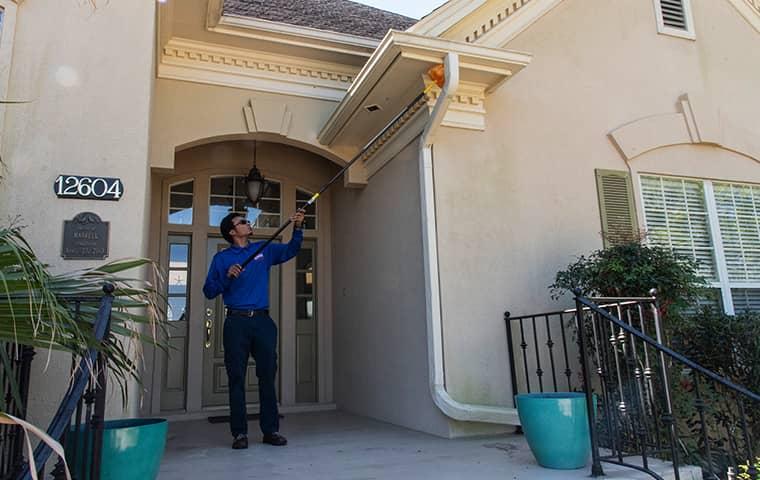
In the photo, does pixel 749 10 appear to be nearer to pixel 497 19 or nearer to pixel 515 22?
pixel 515 22


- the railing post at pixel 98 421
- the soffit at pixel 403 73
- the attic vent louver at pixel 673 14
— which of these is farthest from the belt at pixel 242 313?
the attic vent louver at pixel 673 14

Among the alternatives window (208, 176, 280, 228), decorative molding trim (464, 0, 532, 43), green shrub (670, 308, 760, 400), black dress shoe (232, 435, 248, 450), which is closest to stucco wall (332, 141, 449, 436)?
window (208, 176, 280, 228)

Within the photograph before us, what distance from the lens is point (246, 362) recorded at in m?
3.72

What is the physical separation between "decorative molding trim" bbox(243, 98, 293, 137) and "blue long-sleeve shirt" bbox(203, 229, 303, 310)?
1.26 meters

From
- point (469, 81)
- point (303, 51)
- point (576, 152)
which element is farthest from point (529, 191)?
point (303, 51)

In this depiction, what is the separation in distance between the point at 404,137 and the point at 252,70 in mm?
1457

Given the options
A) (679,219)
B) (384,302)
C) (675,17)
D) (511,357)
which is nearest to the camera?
(511,357)

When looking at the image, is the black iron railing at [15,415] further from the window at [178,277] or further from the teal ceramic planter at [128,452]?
the window at [178,277]

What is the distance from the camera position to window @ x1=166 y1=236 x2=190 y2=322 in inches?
219

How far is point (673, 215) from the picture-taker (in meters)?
4.94

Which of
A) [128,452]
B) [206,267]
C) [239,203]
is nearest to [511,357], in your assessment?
[128,452]

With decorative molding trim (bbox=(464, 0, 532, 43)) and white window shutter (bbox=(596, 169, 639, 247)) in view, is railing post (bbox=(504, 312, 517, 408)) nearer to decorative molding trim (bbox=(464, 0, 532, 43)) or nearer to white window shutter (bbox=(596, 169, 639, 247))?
white window shutter (bbox=(596, 169, 639, 247))

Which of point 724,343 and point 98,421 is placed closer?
point 98,421

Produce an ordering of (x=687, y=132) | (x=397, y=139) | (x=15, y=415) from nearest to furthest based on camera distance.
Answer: (x=15, y=415) < (x=397, y=139) < (x=687, y=132)
